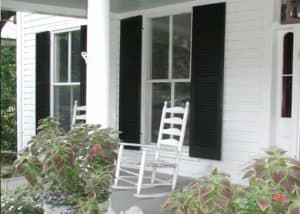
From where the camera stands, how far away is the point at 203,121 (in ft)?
18.1

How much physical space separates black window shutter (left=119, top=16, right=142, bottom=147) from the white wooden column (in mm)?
2932

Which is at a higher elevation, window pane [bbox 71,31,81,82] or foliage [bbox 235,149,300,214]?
window pane [bbox 71,31,81,82]

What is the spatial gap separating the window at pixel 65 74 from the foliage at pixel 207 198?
18.8 feet

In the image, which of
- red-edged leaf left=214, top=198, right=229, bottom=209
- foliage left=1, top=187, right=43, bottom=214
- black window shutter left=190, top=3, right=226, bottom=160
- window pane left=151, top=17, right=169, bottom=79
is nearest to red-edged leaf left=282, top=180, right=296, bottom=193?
red-edged leaf left=214, top=198, right=229, bottom=209

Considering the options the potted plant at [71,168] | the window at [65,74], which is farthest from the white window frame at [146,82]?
the potted plant at [71,168]

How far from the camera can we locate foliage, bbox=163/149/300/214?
5.96 ft

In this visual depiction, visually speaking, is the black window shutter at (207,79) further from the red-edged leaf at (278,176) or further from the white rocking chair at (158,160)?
the red-edged leaf at (278,176)

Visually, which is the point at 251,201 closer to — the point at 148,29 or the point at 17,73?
the point at 148,29

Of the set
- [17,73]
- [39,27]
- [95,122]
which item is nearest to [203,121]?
[95,122]

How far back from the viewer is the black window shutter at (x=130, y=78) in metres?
6.46

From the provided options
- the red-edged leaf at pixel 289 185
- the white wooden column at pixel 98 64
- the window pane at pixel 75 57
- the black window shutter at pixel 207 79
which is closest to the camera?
the red-edged leaf at pixel 289 185

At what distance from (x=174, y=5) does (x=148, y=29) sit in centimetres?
61

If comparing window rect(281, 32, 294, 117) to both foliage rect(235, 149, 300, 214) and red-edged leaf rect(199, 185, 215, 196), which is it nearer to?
foliage rect(235, 149, 300, 214)

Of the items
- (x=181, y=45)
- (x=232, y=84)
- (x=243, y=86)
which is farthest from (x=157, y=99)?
(x=243, y=86)
